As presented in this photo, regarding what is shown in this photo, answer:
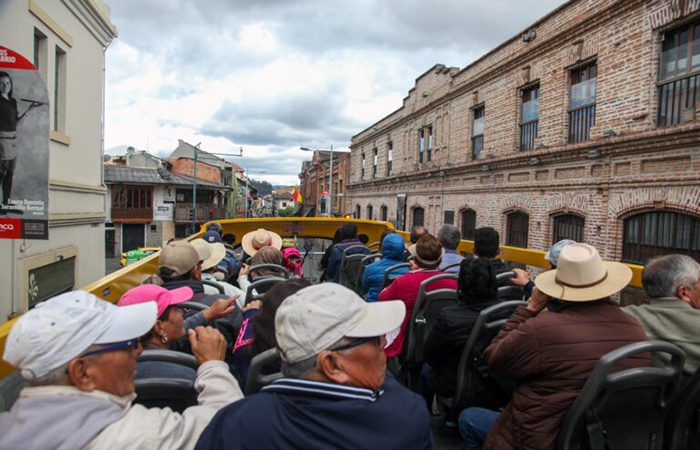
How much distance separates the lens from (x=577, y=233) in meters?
10.9

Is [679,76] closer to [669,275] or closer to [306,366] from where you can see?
[669,275]

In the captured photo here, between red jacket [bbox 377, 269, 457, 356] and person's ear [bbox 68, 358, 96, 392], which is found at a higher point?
person's ear [bbox 68, 358, 96, 392]

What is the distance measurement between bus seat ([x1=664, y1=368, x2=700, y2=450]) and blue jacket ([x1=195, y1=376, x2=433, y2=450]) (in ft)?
4.58

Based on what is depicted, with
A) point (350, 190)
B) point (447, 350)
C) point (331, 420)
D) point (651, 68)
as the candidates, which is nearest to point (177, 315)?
point (331, 420)

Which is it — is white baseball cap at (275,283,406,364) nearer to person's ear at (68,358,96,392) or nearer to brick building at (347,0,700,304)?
person's ear at (68,358,96,392)

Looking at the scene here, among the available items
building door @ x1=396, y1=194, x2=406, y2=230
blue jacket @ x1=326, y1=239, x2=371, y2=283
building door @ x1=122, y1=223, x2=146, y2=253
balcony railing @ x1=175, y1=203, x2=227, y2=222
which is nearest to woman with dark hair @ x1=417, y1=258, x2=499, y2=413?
blue jacket @ x1=326, y1=239, x2=371, y2=283

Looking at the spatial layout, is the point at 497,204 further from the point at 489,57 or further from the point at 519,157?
the point at 489,57

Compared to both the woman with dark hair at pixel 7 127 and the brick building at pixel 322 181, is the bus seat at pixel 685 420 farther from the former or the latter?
the brick building at pixel 322 181

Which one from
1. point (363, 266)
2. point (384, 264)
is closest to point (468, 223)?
point (363, 266)

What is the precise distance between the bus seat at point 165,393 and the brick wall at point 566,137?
30.3ft

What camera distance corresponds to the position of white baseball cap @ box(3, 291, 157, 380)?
1.26m

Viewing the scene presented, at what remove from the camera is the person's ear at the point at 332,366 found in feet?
4.62

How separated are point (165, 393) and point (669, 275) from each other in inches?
104

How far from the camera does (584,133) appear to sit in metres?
10.8
